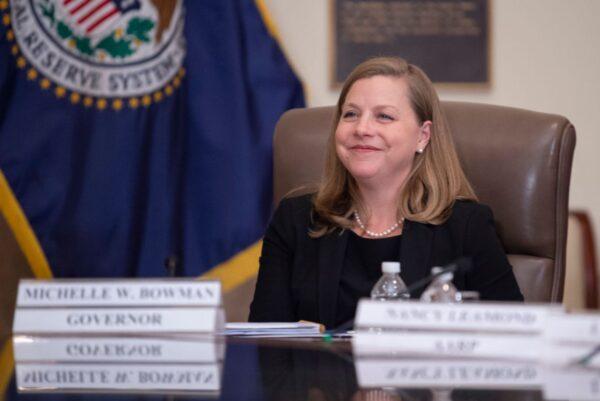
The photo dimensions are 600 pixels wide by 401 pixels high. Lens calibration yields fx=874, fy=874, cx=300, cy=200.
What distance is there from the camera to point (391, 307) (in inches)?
48.9

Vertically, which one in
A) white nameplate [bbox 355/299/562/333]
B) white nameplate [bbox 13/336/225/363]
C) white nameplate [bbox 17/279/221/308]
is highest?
white nameplate [bbox 355/299/562/333]

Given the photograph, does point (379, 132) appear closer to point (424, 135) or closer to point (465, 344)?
point (424, 135)

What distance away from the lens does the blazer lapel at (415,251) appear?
2.29m

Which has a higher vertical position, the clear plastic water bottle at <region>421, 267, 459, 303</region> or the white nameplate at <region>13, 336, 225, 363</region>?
the white nameplate at <region>13, 336, 225, 363</region>

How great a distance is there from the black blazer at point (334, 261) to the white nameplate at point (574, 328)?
1.10m

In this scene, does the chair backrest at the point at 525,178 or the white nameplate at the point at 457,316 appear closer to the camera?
the white nameplate at the point at 457,316

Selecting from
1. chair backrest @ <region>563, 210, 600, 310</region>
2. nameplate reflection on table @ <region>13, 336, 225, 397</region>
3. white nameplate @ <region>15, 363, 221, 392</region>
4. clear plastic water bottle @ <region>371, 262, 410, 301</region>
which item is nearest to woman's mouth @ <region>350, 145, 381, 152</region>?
clear plastic water bottle @ <region>371, 262, 410, 301</region>

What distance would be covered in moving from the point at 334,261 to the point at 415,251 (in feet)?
0.74

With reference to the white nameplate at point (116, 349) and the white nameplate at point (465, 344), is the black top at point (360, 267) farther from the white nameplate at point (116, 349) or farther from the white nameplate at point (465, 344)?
the white nameplate at point (465, 344)

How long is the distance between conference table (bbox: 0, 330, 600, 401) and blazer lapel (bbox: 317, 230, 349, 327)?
0.98m

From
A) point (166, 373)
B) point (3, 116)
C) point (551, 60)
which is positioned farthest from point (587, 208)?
point (166, 373)

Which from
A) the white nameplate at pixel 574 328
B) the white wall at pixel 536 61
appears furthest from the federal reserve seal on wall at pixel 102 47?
the white nameplate at pixel 574 328

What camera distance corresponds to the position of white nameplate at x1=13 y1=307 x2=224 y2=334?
1407 mm

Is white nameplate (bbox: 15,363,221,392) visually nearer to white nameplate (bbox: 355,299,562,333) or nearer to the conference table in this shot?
the conference table
